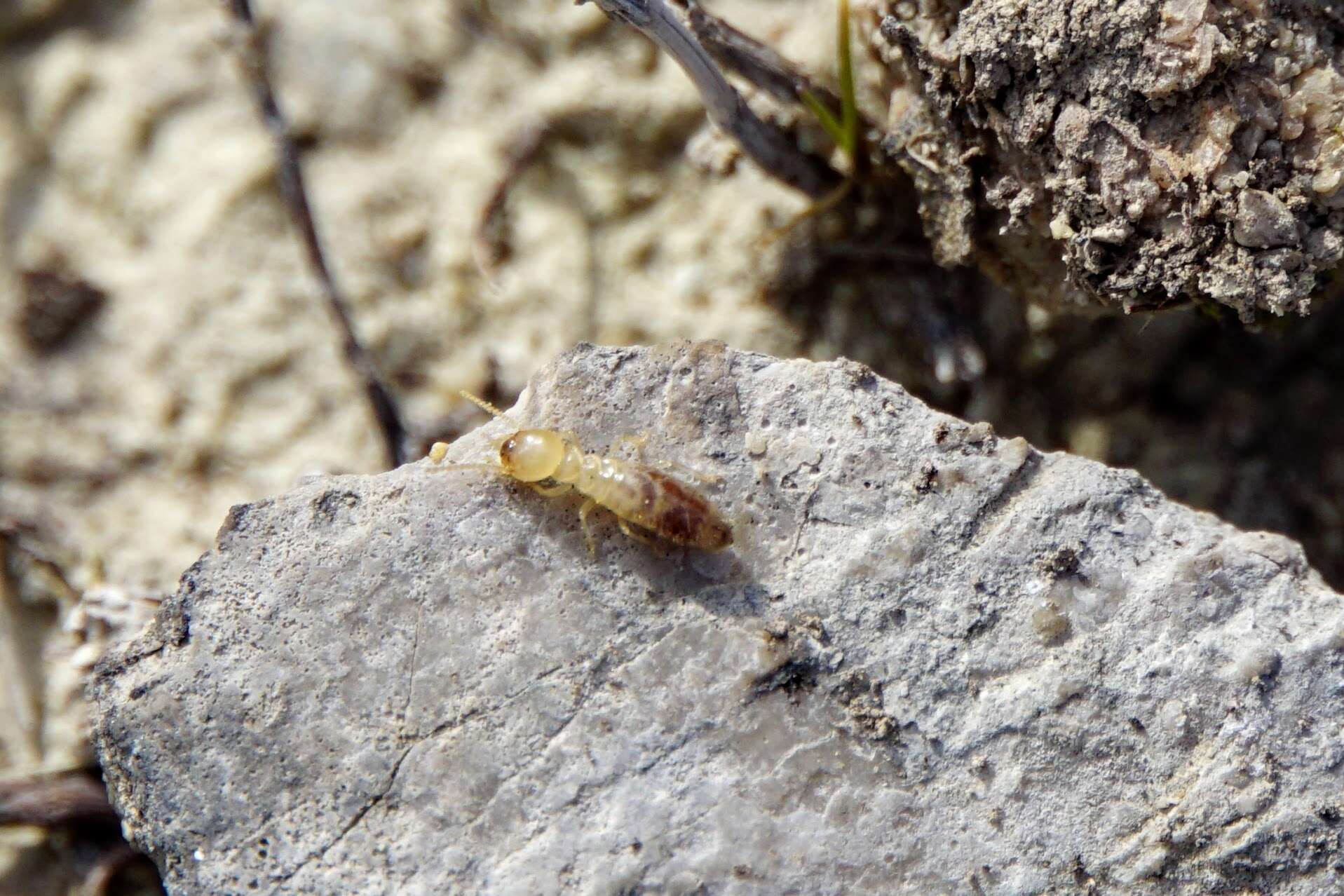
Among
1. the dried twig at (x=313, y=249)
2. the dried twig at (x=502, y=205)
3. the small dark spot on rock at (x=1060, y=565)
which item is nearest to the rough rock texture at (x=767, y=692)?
the small dark spot on rock at (x=1060, y=565)

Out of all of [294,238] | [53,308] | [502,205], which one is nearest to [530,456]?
[502,205]

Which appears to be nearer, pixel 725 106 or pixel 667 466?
pixel 667 466

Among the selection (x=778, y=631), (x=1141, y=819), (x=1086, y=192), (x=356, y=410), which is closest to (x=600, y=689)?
(x=778, y=631)

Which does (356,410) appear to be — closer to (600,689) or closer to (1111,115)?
(600,689)

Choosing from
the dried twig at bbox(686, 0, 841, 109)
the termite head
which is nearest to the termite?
the termite head

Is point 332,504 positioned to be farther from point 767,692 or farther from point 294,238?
point 294,238

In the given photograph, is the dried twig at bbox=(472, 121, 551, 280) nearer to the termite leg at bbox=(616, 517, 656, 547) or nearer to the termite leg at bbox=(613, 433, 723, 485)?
the termite leg at bbox=(613, 433, 723, 485)

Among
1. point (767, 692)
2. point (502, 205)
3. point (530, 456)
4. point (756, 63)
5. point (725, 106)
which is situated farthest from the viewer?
point (502, 205)

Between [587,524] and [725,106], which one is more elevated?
[725,106]
